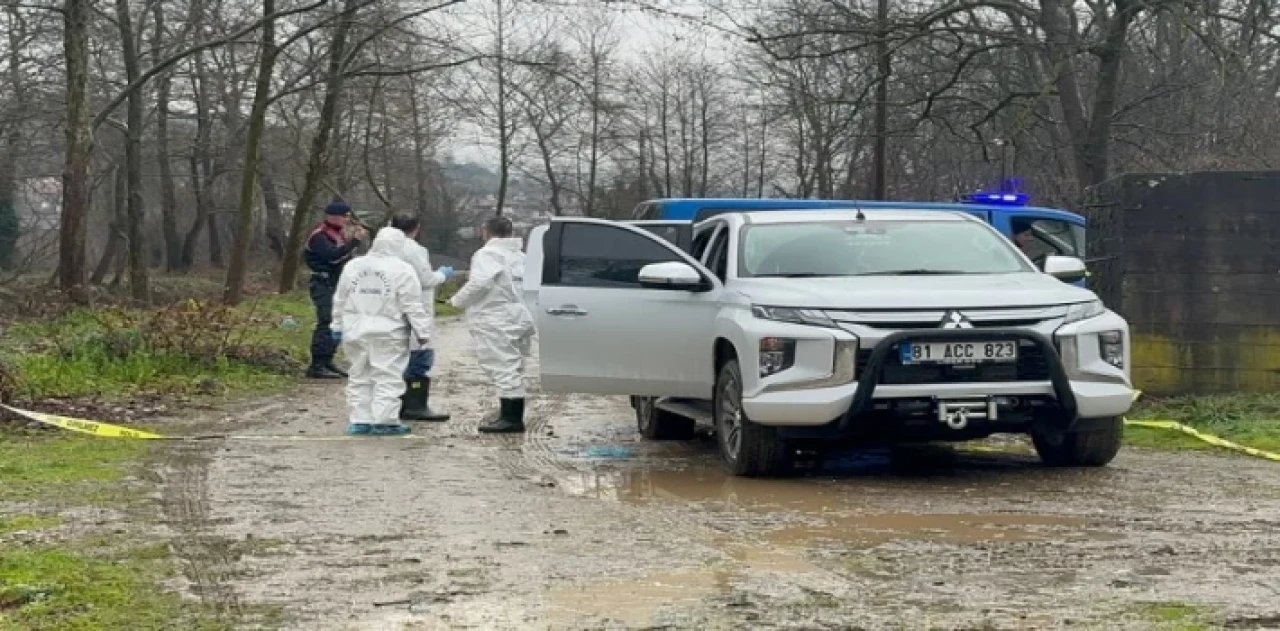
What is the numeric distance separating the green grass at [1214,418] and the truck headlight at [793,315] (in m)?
3.42

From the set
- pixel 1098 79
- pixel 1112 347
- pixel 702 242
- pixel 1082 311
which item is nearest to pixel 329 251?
pixel 702 242

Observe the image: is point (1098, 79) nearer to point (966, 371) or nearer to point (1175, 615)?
point (966, 371)

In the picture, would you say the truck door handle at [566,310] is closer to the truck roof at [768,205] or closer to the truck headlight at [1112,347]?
the truck headlight at [1112,347]

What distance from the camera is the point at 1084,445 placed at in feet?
31.0

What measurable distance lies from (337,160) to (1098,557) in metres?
39.9

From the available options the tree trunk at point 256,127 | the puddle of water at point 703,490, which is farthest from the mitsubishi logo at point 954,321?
the tree trunk at point 256,127

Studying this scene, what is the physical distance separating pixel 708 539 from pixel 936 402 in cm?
210

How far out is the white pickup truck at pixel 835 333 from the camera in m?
8.65

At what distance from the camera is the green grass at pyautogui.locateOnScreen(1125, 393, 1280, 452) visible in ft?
35.9

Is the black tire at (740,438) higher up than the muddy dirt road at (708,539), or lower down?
higher up

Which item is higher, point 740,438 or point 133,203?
point 133,203

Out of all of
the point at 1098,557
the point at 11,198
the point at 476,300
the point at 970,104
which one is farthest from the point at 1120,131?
the point at 11,198

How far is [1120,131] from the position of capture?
2759 cm

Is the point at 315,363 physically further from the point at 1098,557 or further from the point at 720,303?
the point at 1098,557
